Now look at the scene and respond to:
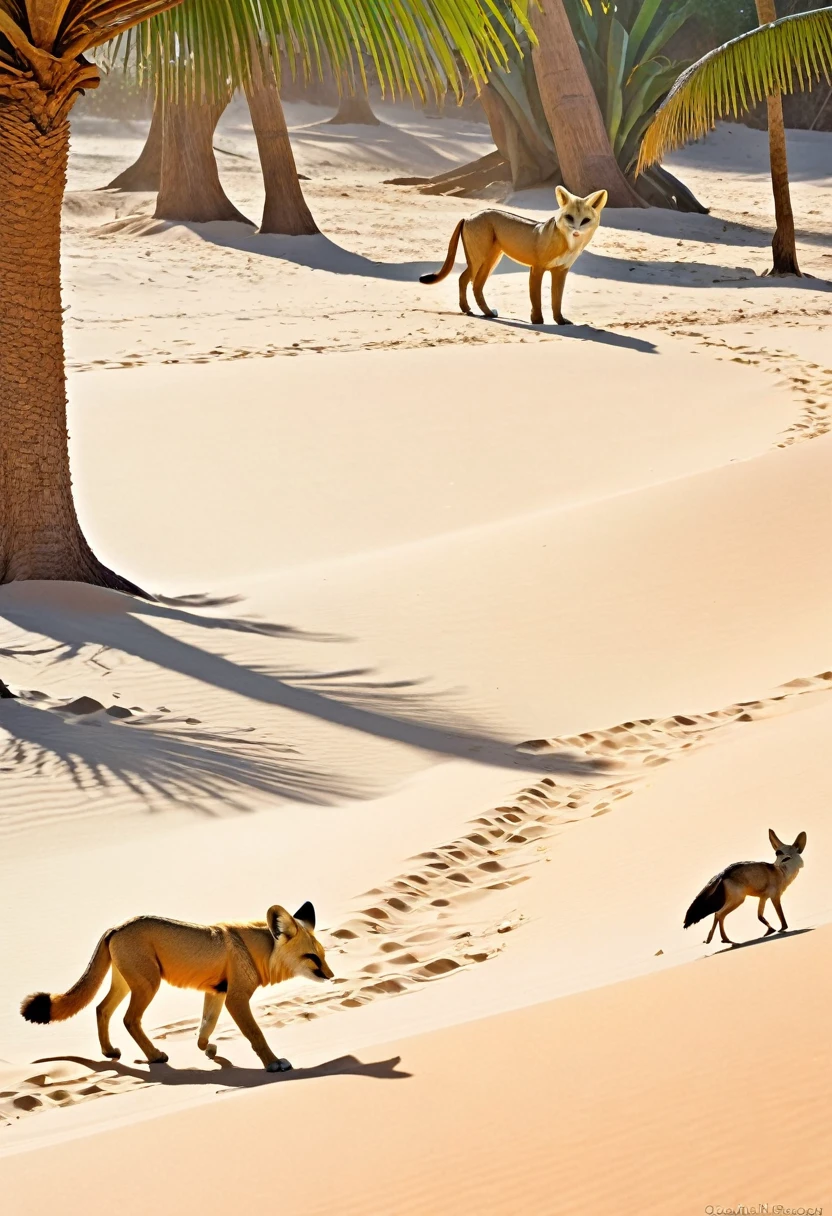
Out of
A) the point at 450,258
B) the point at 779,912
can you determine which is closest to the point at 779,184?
the point at 450,258

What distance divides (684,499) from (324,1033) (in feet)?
25.3

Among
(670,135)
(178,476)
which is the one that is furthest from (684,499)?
(670,135)

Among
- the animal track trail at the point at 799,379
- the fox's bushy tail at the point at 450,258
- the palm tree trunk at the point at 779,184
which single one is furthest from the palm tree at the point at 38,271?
the palm tree trunk at the point at 779,184

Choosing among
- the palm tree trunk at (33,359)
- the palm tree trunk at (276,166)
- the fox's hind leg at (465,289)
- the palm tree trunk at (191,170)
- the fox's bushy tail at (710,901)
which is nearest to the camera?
the fox's bushy tail at (710,901)

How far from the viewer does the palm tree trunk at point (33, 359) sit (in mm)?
9383

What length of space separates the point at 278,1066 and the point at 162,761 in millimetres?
3379

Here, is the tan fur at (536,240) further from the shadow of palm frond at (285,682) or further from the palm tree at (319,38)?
the shadow of palm frond at (285,682)

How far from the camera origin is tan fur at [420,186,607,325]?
56.4 ft

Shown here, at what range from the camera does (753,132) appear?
38.3 metres

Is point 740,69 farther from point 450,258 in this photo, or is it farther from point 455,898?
point 455,898

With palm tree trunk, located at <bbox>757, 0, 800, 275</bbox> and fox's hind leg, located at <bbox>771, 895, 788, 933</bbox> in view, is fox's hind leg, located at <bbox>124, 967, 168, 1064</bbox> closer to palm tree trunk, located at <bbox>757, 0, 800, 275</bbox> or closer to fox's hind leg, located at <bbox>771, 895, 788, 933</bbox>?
fox's hind leg, located at <bbox>771, 895, 788, 933</bbox>

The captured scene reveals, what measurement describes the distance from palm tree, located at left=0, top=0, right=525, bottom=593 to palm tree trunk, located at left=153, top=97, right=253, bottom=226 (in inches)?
584

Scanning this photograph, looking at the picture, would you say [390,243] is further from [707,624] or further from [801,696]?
[801,696]

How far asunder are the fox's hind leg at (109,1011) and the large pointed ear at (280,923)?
0.42 metres
